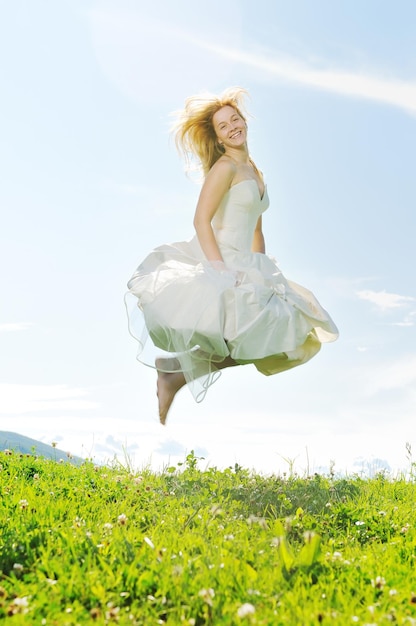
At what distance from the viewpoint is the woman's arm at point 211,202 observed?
20.9 ft

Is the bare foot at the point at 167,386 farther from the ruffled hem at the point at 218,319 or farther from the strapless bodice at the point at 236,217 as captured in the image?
the strapless bodice at the point at 236,217

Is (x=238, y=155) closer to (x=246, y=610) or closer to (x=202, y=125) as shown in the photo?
(x=202, y=125)

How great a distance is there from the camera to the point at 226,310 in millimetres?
6047

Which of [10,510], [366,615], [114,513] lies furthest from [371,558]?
[10,510]

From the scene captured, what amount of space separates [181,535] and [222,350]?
1838 mm

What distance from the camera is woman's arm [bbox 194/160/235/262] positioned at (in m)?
6.38

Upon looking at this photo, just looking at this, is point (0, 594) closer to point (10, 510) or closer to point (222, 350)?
point (10, 510)

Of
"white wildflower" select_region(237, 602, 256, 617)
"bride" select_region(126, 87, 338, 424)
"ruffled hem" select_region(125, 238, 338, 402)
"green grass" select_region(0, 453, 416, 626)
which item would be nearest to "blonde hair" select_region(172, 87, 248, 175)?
"bride" select_region(126, 87, 338, 424)

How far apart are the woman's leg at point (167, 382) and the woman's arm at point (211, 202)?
944 mm

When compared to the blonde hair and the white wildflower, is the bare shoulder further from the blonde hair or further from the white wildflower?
the white wildflower

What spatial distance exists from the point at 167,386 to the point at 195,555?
246 cm

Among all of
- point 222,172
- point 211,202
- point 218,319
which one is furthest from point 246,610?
point 222,172

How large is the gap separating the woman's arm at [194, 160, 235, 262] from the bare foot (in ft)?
3.53

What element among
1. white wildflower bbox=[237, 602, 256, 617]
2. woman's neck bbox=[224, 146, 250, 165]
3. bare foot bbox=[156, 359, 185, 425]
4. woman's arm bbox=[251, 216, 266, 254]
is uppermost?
woman's neck bbox=[224, 146, 250, 165]
